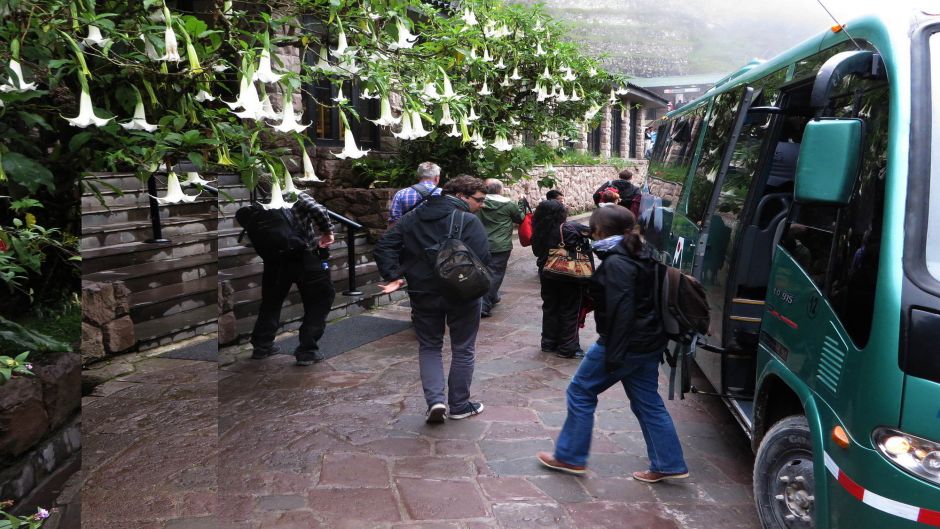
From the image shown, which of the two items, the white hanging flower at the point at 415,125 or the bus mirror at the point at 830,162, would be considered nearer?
the bus mirror at the point at 830,162

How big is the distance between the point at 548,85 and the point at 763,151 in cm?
690

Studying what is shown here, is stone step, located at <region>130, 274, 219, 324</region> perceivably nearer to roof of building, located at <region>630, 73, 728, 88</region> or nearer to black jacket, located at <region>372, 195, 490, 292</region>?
black jacket, located at <region>372, 195, 490, 292</region>

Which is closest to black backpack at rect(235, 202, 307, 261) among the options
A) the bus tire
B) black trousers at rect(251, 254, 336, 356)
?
black trousers at rect(251, 254, 336, 356)

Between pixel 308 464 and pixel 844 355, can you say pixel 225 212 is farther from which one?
pixel 844 355

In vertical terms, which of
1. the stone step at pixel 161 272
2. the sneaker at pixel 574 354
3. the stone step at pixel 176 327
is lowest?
the sneaker at pixel 574 354

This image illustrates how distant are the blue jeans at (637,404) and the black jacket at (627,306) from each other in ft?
0.49

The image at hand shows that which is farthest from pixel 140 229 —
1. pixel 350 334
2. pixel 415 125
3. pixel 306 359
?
pixel 350 334

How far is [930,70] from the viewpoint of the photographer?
9.64 ft

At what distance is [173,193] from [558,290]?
4.56 metres

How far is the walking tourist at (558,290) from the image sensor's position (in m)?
6.65

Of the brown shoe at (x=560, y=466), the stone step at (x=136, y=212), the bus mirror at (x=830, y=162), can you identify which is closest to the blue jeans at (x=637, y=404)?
the brown shoe at (x=560, y=466)

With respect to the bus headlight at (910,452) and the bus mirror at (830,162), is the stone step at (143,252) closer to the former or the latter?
the bus mirror at (830,162)

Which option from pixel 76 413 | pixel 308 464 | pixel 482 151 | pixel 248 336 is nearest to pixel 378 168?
pixel 482 151

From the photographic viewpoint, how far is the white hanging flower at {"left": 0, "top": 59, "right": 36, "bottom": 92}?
2.24m
